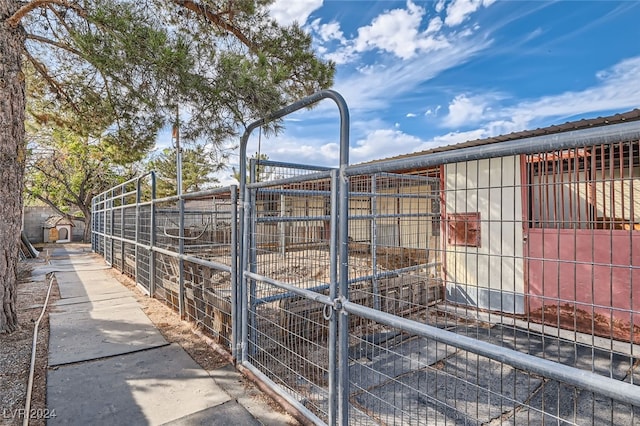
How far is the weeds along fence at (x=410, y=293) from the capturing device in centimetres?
129

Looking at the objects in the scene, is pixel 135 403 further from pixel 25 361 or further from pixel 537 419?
pixel 537 419

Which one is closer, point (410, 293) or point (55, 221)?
point (410, 293)

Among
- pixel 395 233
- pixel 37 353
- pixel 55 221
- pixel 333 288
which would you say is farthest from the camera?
pixel 55 221

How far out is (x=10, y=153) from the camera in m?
3.49

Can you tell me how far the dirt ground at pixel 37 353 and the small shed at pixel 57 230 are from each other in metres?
14.2

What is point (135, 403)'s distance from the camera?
2.37 meters

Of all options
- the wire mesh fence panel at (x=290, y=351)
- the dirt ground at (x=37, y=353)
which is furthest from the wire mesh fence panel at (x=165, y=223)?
the wire mesh fence panel at (x=290, y=351)

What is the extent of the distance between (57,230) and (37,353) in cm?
1764

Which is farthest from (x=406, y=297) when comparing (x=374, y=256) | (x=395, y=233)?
(x=374, y=256)

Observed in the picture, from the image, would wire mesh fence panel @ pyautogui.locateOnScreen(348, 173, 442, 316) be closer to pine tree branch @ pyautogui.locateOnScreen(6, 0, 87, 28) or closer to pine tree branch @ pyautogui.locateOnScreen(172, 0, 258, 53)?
pine tree branch @ pyautogui.locateOnScreen(172, 0, 258, 53)

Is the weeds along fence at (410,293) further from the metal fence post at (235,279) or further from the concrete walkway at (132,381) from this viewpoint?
the concrete walkway at (132,381)

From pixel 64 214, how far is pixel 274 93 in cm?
1928

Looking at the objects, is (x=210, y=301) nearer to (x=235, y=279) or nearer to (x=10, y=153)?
(x=235, y=279)

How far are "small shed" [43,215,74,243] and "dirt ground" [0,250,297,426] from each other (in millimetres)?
14154
